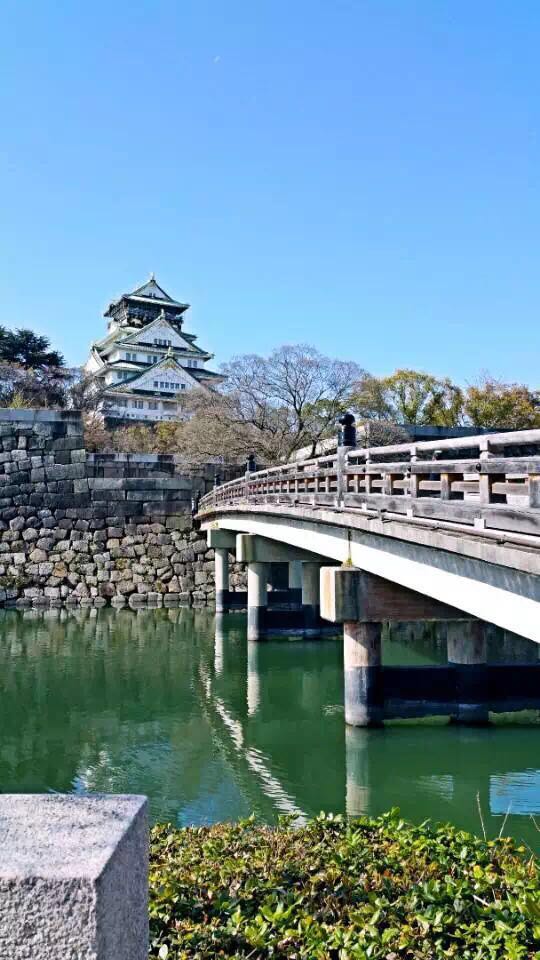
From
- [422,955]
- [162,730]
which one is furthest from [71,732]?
[422,955]

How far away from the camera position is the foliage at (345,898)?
334 cm

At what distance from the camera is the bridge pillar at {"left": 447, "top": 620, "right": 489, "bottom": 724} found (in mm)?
10492

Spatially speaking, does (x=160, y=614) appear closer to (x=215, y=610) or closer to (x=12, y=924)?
(x=215, y=610)

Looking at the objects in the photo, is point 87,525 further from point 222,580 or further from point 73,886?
point 73,886

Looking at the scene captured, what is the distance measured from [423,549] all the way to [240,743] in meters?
4.75

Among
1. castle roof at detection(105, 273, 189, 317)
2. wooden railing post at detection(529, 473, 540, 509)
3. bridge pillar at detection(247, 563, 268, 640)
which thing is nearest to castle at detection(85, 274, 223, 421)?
castle roof at detection(105, 273, 189, 317)

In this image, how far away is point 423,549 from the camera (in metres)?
8.13

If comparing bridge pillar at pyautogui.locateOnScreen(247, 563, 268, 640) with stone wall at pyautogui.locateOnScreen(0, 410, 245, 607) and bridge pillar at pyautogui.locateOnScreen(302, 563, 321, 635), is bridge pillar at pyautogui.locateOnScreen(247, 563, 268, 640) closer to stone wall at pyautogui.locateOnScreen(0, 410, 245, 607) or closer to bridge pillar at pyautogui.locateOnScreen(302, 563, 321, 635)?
bridge pillar at pyautogui.locateOnScreen(302, 563, 321, 635)

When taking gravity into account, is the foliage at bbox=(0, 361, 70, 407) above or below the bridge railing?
above

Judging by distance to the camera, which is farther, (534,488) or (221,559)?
(221,559)

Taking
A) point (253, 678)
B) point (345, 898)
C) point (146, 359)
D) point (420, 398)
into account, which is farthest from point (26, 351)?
point (345, 898)

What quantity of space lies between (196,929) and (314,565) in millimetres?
15230

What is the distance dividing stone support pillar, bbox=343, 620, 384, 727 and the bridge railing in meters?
1.72

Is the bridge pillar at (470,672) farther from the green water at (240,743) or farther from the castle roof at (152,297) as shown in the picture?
the castle roof at (152,297)
